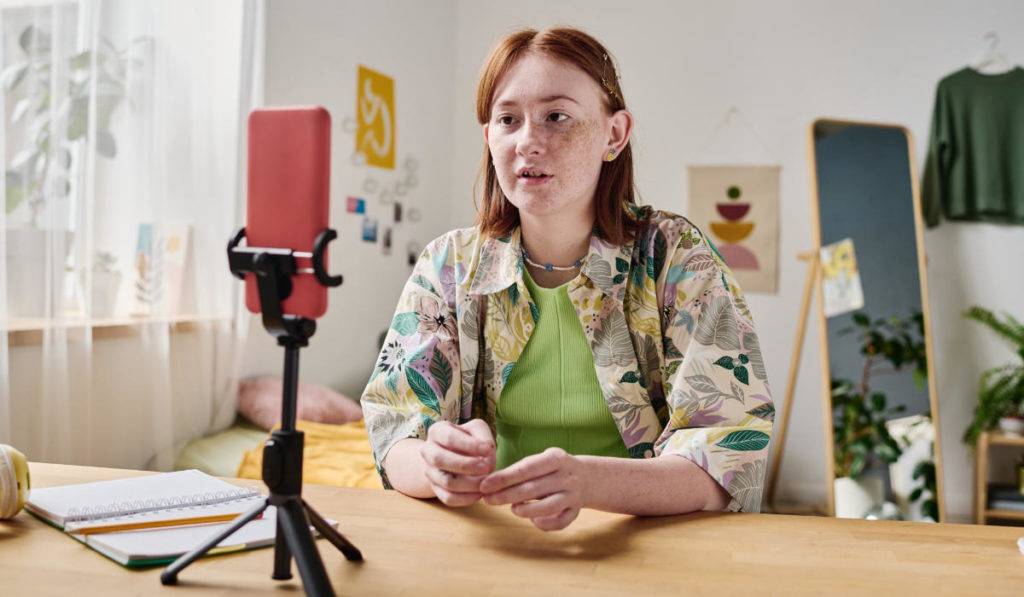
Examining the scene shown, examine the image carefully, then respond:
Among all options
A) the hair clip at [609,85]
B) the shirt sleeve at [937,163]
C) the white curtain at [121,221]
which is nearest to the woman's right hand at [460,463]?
the hair clip at [609,85]

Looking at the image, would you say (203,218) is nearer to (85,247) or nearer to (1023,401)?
(85,247)

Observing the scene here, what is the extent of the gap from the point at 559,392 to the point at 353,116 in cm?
289

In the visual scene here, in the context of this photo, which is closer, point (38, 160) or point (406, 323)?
point (406, 323)

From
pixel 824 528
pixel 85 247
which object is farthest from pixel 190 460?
pixel 824 528

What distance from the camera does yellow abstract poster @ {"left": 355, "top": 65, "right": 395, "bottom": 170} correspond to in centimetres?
406

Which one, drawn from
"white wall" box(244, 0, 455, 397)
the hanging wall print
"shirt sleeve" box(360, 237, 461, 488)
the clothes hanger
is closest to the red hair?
"shirt sleeve" box(360, 237, 461, 488)

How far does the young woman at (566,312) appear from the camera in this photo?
1.24m

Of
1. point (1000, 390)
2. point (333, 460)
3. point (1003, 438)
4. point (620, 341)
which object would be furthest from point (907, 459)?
point (620, 341)

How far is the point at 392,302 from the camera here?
447cm

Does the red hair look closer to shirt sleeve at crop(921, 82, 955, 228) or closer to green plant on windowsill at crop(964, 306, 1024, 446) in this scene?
green plant on windowsill at crop(964, 306, 1024, 446)

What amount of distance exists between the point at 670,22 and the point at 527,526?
→ 4136 mm

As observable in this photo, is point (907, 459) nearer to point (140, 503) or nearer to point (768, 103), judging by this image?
point (768, 103)

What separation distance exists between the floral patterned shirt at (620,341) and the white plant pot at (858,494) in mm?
2766

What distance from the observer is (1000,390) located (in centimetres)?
401
